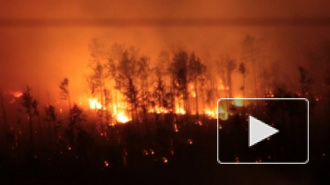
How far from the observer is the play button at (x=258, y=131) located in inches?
123

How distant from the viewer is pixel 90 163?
3529 millimetres

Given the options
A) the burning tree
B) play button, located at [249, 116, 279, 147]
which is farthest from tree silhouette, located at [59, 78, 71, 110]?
play button, located at [249, 116, 279, 147]

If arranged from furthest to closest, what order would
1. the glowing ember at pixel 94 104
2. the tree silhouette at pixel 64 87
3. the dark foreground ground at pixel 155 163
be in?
1. the glowing ember at pixel 94 104
2. the tree silhouette at pixel 64 87
3. the dark foreground ground at pixel 155 163

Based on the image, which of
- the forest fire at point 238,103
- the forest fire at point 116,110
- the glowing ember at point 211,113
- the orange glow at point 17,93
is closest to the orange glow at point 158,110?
the forest fire at point 116,110

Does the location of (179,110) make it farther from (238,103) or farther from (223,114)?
(238,103)

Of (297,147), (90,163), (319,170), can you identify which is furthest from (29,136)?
(319,170)

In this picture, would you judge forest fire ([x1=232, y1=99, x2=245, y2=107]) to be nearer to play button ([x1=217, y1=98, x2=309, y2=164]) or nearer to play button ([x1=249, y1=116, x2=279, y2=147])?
play button ([x1=217, y1=98, x2=309, y2=164])

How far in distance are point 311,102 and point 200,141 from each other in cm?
102

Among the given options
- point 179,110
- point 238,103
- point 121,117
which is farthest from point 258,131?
point 121,117

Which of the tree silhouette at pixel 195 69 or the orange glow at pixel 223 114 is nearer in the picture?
the orange glow at pixel 223 114

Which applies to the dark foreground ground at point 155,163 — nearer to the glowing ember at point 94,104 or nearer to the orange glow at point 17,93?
the glowing ember at point 94,104

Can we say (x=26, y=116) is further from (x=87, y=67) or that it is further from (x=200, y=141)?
(x=200, y=141)

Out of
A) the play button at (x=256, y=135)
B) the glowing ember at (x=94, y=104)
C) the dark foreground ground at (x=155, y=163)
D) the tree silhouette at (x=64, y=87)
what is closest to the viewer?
the play button at (x=256, y=135)

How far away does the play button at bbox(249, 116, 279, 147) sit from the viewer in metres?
3.12
